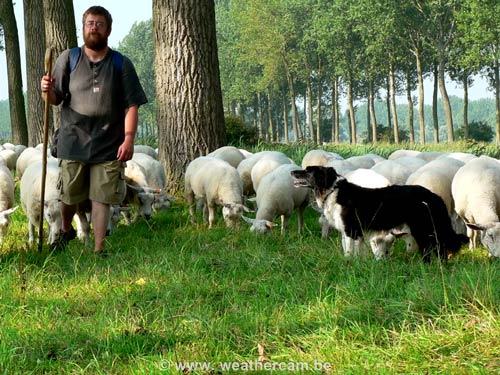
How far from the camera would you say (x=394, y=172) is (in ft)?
29.0

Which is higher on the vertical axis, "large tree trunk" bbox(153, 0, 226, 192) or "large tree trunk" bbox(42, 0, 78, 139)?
"large tree trunk" bbox(42, 0, 78, 139)

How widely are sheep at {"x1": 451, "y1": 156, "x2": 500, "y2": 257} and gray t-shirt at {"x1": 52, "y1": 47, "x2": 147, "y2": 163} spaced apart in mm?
3642

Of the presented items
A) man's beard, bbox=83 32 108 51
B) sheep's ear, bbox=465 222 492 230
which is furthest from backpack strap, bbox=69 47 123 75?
sheep's ear, bbox=465 222 492 230

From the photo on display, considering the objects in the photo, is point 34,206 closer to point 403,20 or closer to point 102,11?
point 102,11

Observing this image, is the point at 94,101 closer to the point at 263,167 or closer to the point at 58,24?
the point at 263,167

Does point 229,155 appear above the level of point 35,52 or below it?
below

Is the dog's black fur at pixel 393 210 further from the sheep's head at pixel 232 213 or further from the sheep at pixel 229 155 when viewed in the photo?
the sheep at pixel 229 155

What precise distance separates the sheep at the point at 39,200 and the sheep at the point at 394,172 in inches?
165

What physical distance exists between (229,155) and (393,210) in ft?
16.2

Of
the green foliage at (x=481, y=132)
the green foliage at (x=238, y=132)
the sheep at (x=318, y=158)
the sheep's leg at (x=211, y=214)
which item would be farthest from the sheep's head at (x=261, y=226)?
the green foliage at (x=481, y=132)

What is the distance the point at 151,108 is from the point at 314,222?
69051mm

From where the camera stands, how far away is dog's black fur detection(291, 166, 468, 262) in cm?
625

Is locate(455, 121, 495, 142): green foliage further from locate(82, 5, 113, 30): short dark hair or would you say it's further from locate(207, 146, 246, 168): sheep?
locate(82, 5, 113, 30): short dark hair

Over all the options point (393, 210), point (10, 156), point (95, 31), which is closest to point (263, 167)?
point (393, 210)
